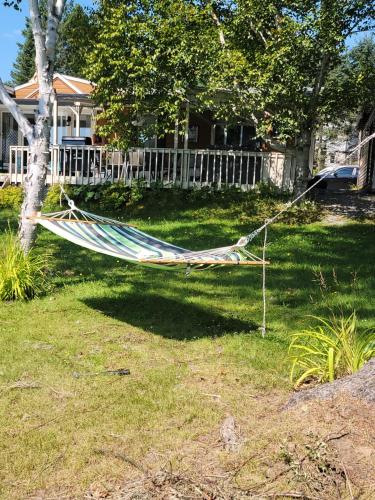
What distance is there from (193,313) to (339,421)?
344 cm

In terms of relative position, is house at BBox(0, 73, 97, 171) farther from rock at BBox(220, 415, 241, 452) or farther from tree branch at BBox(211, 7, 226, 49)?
rock at BBox(220, 415, 241, 452)

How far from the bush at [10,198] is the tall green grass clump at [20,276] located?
718cm

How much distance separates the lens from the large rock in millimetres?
3500

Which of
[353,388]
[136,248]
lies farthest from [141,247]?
[353,388]

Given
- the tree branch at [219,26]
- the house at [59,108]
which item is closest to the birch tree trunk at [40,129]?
the tree branch at [219,26]

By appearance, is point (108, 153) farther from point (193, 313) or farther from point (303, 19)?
point (193, 313)

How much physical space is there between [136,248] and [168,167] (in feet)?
32.7

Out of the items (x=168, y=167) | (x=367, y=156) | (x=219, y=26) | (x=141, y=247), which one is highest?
(x=219, y=26)

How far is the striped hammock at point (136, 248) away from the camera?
513 centimetres

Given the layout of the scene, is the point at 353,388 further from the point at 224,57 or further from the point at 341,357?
the point at 224,57

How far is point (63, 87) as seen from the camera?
70.3ft

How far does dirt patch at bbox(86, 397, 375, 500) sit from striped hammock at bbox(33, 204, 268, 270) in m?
1.87

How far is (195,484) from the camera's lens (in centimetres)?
304

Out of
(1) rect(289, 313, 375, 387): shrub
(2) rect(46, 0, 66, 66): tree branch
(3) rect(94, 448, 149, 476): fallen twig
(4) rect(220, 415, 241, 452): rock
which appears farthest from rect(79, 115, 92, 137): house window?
(3) rect(94, 448, 149, 476): fallen twig
